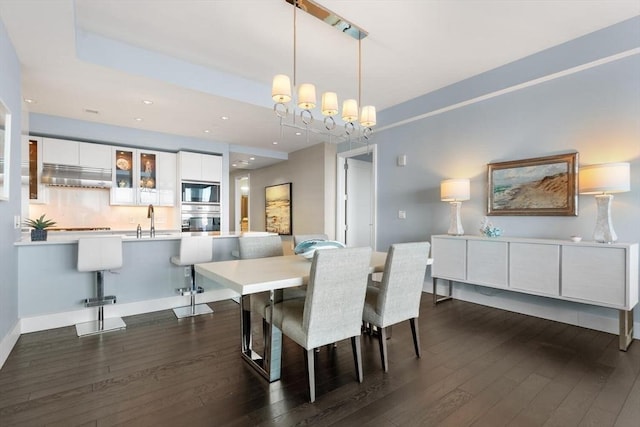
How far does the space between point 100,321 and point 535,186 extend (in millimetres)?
4684

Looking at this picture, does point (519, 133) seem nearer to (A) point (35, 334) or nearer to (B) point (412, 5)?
(B) point (412, 5)

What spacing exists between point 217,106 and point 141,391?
3.26 meters

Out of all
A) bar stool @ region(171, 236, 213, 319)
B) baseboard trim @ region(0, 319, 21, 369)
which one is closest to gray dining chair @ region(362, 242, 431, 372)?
bar stool @ region(171, 236, 213, 319)

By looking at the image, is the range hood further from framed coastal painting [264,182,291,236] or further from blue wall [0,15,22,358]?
framed coastal painting [264,182,291,236]

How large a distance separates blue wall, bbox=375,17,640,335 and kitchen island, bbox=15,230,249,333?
10.4 feet

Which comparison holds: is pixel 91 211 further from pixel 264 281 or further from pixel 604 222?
pixel 604 222

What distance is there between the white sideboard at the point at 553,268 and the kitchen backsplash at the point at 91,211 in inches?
185

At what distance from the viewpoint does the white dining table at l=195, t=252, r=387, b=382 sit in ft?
5.89

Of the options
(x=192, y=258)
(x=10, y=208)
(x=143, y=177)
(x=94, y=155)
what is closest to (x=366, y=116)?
(x=192, y=258)

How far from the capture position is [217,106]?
4.00 m

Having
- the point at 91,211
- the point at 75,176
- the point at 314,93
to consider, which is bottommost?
the point at 91,211

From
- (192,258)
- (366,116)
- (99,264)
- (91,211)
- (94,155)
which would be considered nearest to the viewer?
(366,116)

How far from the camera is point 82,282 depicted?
3.16 m

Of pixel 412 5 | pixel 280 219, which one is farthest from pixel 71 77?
pixel 280 219
